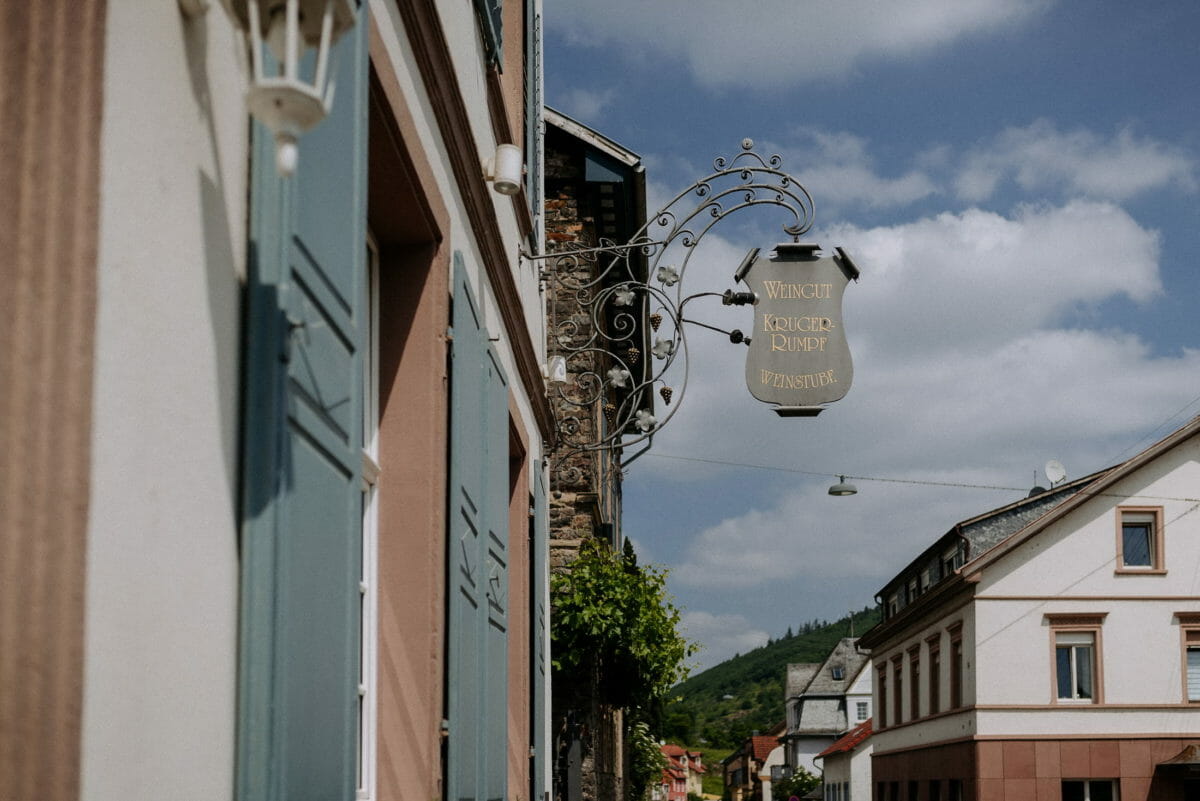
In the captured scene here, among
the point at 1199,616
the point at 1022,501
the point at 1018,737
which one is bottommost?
the point at 1018,737

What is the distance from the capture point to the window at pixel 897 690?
42.3 m

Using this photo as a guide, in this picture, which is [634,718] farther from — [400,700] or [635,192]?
[400,700]

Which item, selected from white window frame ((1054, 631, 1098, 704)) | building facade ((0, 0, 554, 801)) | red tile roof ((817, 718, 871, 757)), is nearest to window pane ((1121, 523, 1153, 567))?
white window frame ((1054, 631, 1098, 704))

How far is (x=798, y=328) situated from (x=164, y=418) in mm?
7055

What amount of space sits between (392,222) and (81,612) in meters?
3.28

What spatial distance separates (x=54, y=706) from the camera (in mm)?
1854

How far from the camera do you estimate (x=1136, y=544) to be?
32062mm

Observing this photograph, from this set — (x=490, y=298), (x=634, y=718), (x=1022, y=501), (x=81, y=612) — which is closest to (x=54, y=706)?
(x=81, y=612)

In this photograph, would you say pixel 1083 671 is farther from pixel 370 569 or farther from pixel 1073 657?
pixel 370 569

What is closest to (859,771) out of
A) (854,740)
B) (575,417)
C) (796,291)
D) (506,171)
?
(854,740)

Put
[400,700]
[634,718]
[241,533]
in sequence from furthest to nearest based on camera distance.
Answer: [634,718] → [400,700] → [241,533]

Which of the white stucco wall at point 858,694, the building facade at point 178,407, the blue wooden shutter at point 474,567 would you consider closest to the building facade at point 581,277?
the blue wooden shutter at point 474,567

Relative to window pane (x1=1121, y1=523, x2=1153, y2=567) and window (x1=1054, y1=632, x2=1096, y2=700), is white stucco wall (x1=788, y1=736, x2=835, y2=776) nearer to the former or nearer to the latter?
window (x1=1054, y1=632, x2=1096, y2=700)

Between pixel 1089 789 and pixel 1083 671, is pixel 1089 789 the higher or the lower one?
the lower one
